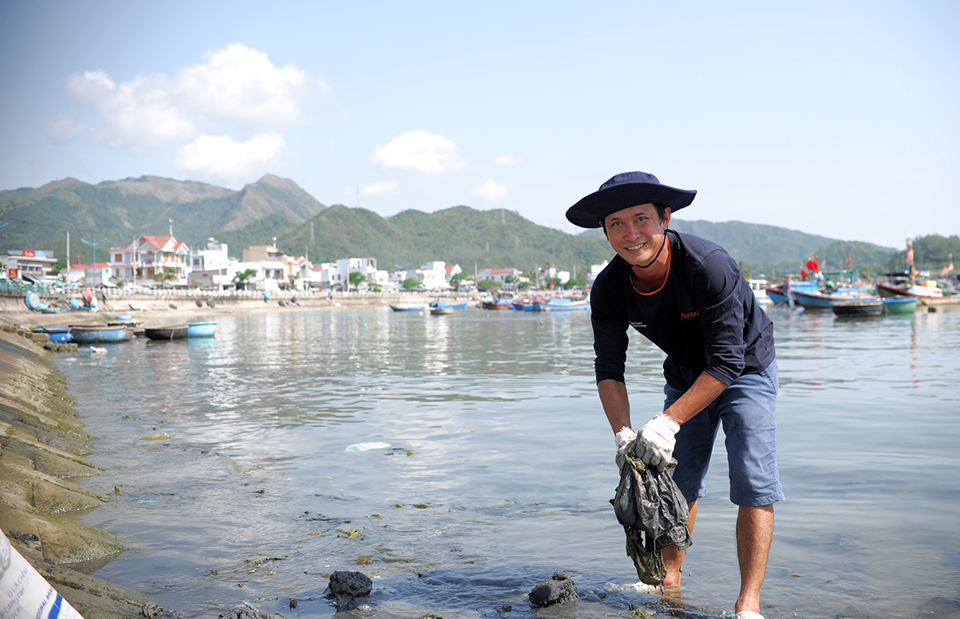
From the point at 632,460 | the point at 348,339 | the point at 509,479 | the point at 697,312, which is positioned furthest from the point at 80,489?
the point at 348,339

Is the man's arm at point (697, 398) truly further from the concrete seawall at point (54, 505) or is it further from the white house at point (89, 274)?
the white house at point (89, 274)

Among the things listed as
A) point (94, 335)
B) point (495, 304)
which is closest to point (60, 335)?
point (94, 335)

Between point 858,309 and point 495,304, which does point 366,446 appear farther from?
point 495,304

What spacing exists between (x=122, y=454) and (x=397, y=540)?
5144 millimetres

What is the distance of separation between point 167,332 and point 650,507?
35221 millimetres

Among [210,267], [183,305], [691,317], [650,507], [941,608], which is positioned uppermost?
[210,267]

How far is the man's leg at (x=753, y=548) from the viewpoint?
12.1 feet

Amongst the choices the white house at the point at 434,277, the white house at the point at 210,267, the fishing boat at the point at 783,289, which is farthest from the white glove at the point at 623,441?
the white house at the point at 434,277

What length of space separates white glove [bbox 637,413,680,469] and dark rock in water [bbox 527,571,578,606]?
3.85 ft

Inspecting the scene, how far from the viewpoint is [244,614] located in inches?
146

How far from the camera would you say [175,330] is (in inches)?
1369

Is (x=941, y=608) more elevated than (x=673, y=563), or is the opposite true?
(x=673, y=563)

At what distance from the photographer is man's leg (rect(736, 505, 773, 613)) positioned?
369 cm

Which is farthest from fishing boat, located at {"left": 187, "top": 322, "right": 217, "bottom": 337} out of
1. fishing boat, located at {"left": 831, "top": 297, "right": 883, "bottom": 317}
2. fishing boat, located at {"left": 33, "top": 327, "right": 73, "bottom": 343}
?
fishing boat, located at {"left": 831, "top": 297, "right": 883, "bottom": 317}
